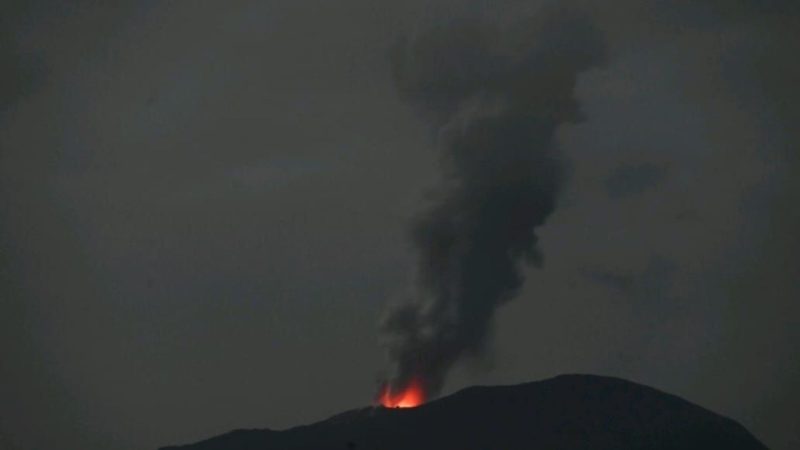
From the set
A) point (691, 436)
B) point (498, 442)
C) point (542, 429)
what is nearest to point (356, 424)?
point (498, 442)

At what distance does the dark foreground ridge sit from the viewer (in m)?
82.3

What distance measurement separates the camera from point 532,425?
90.9 meters

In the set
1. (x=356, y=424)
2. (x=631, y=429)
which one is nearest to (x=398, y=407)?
(x=356, y=424)

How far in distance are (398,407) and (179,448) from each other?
2760 centimetres

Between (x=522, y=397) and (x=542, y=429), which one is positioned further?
(x=522, y=397)

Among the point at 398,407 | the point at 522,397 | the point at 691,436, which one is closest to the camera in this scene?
the point at 398,407

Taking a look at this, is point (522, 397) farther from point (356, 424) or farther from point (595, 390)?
point (356, 424)

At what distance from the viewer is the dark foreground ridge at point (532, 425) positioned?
3241 inches

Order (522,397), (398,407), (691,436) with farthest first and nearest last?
(522,397)
(691,436)
(398,407)

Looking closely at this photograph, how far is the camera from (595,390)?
335 feet

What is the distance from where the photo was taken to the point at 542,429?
90000mm

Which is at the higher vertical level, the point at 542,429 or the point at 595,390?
the point at 595,390

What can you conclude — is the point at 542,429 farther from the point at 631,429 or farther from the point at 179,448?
the point at 179,448

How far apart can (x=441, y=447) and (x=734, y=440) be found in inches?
1257
